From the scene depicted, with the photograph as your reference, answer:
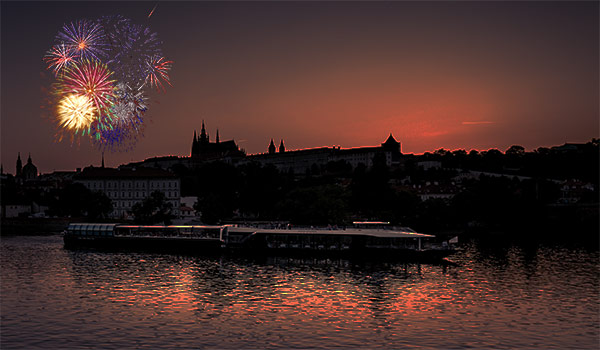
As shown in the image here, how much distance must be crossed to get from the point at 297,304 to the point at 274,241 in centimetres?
4024

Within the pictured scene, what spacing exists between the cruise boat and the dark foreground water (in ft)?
15.2

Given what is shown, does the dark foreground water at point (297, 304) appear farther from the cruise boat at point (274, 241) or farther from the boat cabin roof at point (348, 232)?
the boat cabin roof at point (348, 232)

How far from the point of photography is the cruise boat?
272 feet

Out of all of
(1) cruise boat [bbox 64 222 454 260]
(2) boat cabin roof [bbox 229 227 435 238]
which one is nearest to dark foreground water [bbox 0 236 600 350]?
(1) cruise boat [bbox 64 222 454 260]

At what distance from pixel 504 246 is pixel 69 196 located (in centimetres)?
12317

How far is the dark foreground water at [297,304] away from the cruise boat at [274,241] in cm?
464

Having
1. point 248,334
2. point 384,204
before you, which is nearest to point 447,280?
point 248,334

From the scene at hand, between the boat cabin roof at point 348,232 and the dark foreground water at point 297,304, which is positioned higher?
the boat cabin roof at point 348,232

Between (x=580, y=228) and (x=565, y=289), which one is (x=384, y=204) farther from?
(x=565, y=289)

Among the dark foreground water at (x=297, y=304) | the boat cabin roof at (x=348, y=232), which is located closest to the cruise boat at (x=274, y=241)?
the boat cabin roof at (x=348, y=232)

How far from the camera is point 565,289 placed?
2370 inches

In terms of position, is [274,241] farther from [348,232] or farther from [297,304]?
[297,304]

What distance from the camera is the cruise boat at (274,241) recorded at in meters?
82.9

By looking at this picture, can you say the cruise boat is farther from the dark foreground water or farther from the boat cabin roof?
the dark foreground water
